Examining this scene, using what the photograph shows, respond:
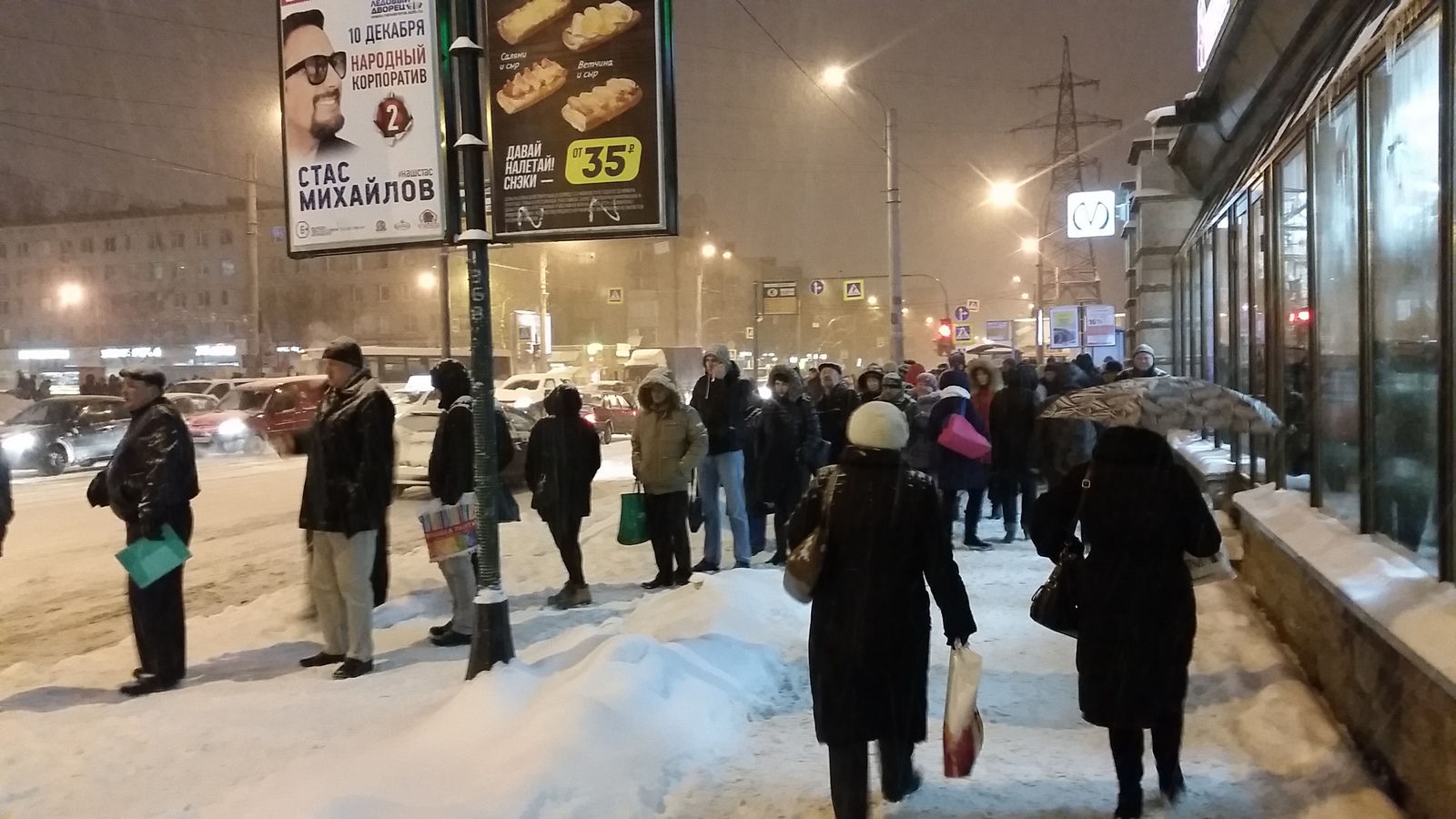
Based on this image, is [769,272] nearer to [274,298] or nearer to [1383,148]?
[274,298]

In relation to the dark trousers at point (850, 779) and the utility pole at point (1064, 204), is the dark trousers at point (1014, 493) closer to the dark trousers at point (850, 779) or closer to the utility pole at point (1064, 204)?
the dark trousers at point (850, 779)

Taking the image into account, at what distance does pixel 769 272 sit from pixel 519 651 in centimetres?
10271

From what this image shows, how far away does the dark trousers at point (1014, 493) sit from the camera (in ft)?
36.3

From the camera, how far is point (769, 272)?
10844 cm

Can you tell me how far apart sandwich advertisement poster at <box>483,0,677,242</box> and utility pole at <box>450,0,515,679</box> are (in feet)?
1.11

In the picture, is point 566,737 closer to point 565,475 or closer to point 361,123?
point 361,123

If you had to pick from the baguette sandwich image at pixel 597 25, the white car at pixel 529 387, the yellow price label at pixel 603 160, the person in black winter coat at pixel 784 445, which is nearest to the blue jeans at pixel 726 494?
the person in black winter coat at pixel 784 445

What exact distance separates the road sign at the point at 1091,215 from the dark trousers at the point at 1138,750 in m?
27.9

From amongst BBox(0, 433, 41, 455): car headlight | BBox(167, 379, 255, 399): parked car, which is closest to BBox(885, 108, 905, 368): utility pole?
BBox(0, 433, 41, 455): car headlight

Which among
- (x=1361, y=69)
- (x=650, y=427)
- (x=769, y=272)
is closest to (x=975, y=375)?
(x=650, y=427)

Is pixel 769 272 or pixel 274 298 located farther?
pixel 769 272

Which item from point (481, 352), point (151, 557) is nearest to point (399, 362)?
point (151, 557)

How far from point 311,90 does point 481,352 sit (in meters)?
2.13

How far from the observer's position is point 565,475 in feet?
28.6
